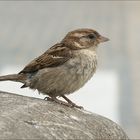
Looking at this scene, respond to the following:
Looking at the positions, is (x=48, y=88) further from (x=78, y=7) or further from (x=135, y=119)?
(x=78, y=7)

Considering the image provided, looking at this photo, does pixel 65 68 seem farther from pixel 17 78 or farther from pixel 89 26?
pixel 89 26

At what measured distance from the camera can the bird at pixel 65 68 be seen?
650 centimetres

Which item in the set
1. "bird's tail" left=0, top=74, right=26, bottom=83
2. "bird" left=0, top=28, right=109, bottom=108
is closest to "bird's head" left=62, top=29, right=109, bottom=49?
"bird" left=0, top=28, right=109, bottom=108

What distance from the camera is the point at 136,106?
1151 centimetres

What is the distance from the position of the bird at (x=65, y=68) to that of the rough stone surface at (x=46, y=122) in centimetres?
37

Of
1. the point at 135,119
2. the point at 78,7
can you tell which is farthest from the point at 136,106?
the point at 78,7

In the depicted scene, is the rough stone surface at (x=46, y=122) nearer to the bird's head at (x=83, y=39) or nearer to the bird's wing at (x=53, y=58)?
the bird's wing at (x=53, y=58)

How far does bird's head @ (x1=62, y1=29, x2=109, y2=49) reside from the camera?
22.4ft

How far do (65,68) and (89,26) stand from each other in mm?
9744

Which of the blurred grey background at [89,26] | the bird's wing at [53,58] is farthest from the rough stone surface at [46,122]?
the blurred grey background at [89,26]

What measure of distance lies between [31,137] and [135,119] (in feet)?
20.5

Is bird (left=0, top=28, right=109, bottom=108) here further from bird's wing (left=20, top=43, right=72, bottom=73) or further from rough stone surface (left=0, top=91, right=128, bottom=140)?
rough stone surface (left=0, top=91, right=128, bottom=140)

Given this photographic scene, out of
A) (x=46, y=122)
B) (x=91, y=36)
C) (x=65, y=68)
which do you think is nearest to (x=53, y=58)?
(x=65, y=68)

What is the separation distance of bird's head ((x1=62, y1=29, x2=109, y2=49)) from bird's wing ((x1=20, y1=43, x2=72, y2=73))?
0.07 m
